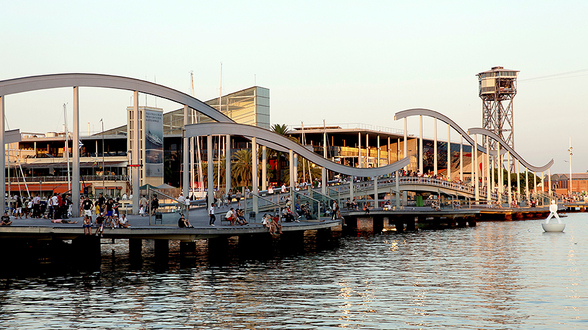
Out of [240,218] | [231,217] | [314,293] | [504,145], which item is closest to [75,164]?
[231,217]

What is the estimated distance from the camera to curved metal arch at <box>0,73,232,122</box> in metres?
37.7

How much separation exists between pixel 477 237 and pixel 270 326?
38.6m

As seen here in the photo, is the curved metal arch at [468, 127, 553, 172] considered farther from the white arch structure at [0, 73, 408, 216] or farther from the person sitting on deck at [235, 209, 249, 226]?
the person sitting on deck at [235, 209, 249, 226]

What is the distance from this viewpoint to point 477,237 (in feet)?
179

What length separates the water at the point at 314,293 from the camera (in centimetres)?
2020

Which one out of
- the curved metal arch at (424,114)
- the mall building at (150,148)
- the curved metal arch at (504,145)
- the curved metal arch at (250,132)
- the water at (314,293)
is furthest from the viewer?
the mall building at (150,148)

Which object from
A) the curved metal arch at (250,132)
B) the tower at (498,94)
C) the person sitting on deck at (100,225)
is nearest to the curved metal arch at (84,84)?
the curved metal arch at (250,132)

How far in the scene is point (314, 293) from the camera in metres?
25.3

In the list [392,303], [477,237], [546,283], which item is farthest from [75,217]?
[477,237]

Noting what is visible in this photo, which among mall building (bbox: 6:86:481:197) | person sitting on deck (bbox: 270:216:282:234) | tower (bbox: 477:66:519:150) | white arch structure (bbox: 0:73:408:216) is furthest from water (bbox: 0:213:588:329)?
tower (bbox: 477:66:519:150)

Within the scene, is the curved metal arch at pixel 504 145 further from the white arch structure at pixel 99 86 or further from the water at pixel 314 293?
the water at pixel 314 293

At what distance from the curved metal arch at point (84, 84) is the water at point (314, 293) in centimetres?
1041

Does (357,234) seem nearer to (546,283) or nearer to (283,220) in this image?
(283,220)

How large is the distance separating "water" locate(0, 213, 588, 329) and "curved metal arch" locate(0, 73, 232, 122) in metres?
10.4
